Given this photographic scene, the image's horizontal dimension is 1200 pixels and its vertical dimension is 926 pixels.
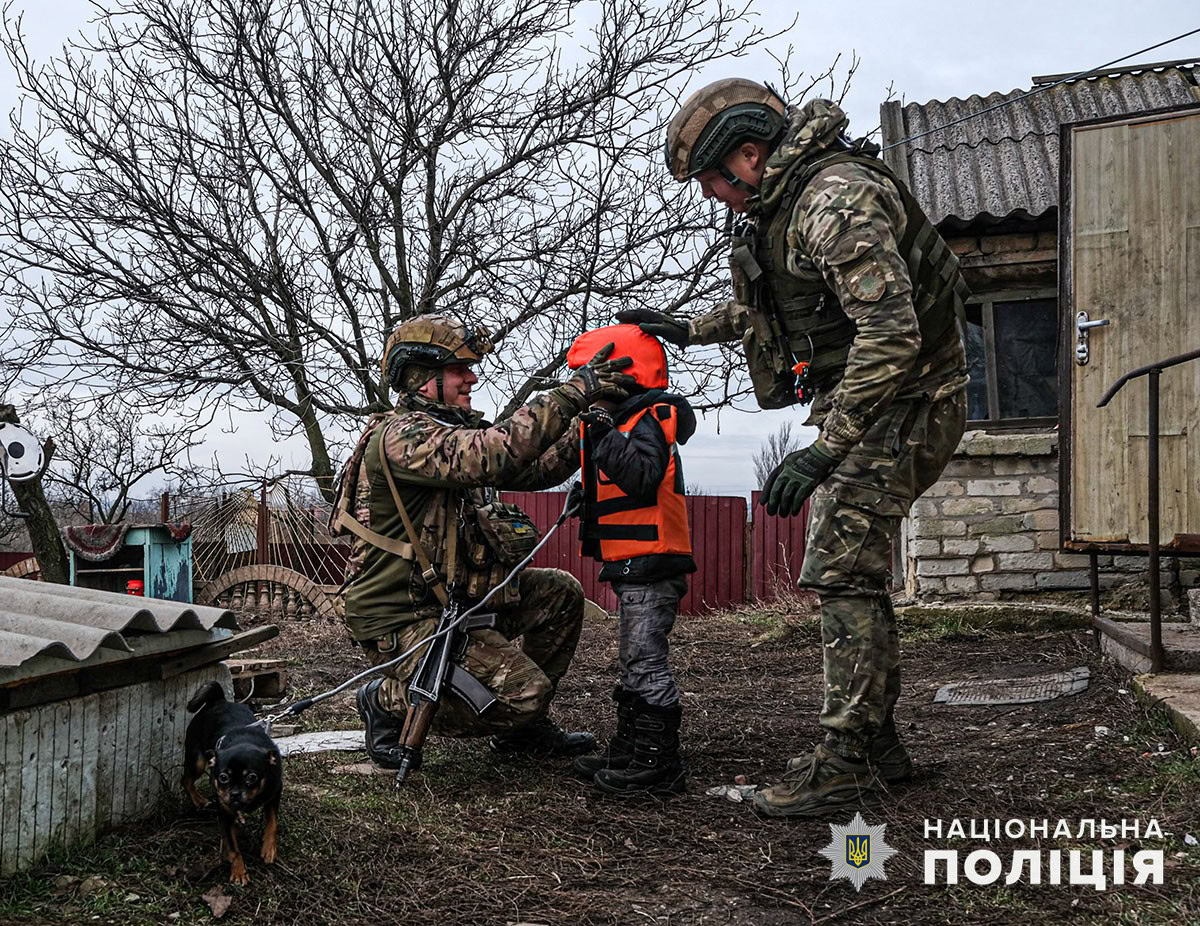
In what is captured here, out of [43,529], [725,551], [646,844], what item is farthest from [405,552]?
[725,551]

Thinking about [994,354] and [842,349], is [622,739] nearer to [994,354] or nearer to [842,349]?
[842,349]

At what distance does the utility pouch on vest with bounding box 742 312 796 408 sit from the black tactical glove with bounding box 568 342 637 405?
0.44m

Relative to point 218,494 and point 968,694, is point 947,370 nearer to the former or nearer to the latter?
point 968,694

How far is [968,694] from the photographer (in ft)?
16.9

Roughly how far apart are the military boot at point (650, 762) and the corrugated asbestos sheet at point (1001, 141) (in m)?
5.14

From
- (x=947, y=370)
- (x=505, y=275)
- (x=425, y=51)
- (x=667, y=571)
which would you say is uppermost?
(x=425, y=51)

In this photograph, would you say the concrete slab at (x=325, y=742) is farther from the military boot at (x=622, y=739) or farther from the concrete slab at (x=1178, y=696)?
the concrete slab at (x=1178, y=696)

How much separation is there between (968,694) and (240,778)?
3696 millimetres

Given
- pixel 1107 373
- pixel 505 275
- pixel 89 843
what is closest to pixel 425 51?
pixel 505 275

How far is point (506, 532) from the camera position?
167 inches

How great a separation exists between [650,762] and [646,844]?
45 centimetres

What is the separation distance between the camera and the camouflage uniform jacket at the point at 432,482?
3795mm

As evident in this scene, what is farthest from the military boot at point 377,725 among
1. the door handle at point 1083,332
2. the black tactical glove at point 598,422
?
the door handle at point 1083,332

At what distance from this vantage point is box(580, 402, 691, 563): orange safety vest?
3.65 meters
